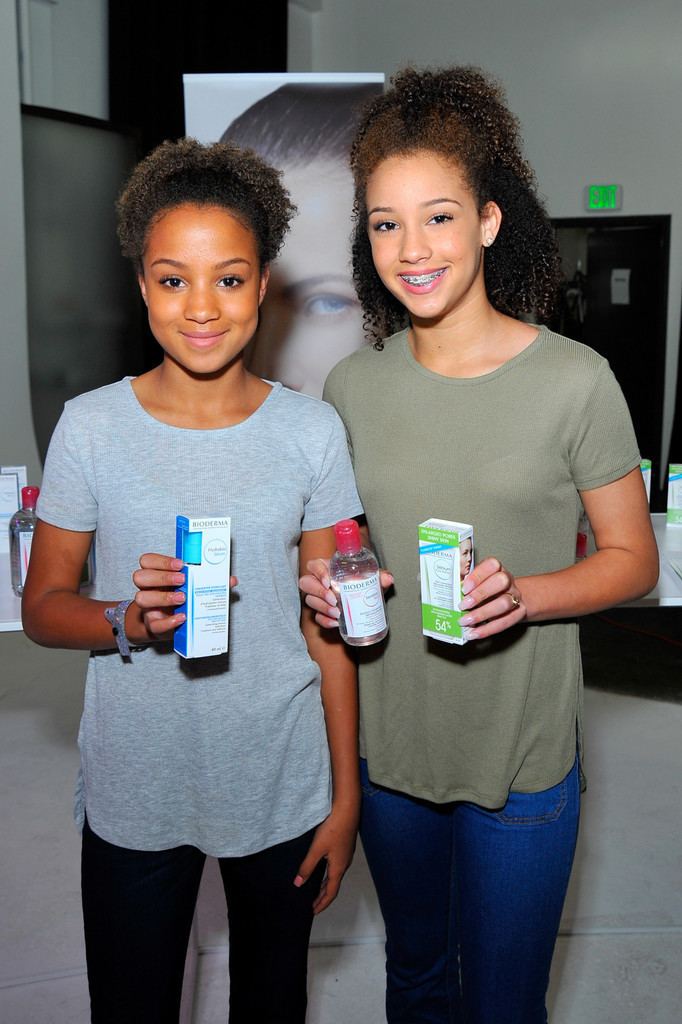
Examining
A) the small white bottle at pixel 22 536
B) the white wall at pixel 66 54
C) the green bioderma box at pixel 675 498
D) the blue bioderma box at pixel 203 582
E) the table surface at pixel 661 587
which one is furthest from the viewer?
the white wall at pixel 66 54

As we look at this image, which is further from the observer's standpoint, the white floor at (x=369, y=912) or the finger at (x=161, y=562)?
the white floor at (x=369, y=912)

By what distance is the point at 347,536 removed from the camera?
1.23 m

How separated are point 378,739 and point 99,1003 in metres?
0.52

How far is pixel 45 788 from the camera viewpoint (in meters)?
3.37

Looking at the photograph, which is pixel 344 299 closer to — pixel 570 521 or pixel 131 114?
pixel 570 521

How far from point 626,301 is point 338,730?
5.79m

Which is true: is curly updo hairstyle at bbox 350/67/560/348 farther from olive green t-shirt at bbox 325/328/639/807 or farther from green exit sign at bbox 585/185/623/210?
green exit sign at bbox 585/185/623/210

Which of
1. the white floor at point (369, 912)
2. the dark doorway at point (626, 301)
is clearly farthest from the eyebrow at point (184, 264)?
the dark doorway at point (626, 301)

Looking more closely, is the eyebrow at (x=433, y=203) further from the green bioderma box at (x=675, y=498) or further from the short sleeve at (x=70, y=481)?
the green bioderma box at (x=675, y=498)

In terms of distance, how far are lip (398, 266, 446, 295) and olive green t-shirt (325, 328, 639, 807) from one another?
4.6 inches

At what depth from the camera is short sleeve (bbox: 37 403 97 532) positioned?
1.22 meters

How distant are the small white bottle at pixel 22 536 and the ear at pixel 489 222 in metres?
1.20

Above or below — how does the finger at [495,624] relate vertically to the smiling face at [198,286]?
below

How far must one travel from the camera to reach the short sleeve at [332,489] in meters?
1.30
